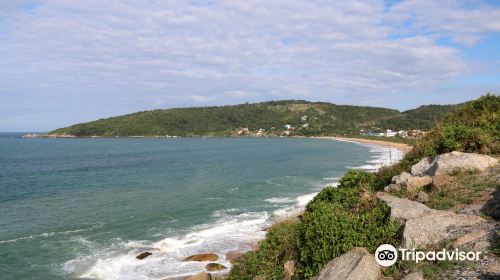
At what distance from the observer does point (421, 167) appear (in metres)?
15.1

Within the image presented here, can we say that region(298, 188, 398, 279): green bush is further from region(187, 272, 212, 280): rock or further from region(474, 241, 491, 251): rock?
region(187, 272, 212, 280): rock

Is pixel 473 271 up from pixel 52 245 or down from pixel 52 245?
up

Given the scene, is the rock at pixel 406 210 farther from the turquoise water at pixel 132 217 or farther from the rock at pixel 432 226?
the turquoise water at pixel 132 217

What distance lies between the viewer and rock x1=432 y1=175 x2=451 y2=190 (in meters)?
11.8

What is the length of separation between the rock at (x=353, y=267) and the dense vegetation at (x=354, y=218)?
454 mm

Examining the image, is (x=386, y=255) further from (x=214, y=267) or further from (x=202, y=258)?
(x=202, y=258)

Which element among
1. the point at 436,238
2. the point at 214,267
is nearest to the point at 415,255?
the point at 436,238

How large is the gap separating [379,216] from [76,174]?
57202mm

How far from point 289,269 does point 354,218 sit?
2.21 meters

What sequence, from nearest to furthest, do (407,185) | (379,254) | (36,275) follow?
(379,254)
(407,185)
(36,275)

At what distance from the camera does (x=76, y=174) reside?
58.8 metres

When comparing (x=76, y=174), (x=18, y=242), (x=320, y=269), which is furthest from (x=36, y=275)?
(x=76, y=174)

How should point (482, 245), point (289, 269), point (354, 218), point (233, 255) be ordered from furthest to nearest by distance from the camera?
point (233, 255), point (289, 269), point (354, 218), point (482, 245)

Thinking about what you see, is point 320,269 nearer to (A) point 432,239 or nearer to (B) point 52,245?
(A) point 432,239
